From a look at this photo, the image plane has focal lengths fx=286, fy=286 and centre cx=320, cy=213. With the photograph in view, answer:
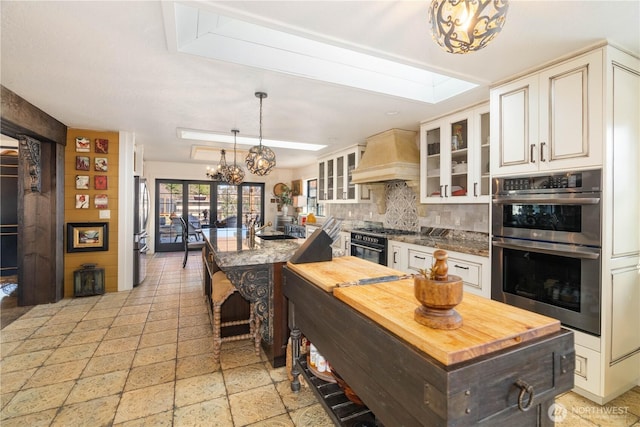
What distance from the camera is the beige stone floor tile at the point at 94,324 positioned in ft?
9.64

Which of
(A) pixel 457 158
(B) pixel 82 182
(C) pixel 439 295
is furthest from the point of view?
(B) pixel 82 182

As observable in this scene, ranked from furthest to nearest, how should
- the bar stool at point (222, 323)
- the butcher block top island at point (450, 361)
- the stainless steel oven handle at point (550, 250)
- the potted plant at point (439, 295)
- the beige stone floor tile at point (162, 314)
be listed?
1. the beige stone floor tile at point (162, 314)
2. the bar stool at point (222, 323)
3. the stainless steel oven handle at point (550, 250)
4. the potted plant at point (439, 295)
5. the butcher block top island at point (450, 361)

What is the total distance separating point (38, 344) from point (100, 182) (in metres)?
2.32

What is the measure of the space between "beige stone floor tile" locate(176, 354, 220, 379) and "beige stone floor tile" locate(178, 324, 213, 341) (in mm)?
390

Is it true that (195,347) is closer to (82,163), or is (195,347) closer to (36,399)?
(36,399)

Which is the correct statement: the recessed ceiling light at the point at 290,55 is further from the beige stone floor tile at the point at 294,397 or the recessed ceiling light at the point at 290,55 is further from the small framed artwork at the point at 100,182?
the small framed artwork at the point at 100,182

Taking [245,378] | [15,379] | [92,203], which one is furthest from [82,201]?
[245,378]

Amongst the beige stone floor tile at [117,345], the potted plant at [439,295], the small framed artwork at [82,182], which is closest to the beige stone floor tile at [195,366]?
the beige stone floor tile at [117,345]

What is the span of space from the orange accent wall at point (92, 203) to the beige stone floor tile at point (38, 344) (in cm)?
149

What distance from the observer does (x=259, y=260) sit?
2115 mm

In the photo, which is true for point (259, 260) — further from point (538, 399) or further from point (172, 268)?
point (172, 268)

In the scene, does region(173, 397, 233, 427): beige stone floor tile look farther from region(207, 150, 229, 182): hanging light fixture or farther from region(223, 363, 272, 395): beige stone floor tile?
region(207, 150, 229, 182): hanging light fixture

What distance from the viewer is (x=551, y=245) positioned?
2029 mm

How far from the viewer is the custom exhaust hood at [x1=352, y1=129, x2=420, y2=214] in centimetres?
381
